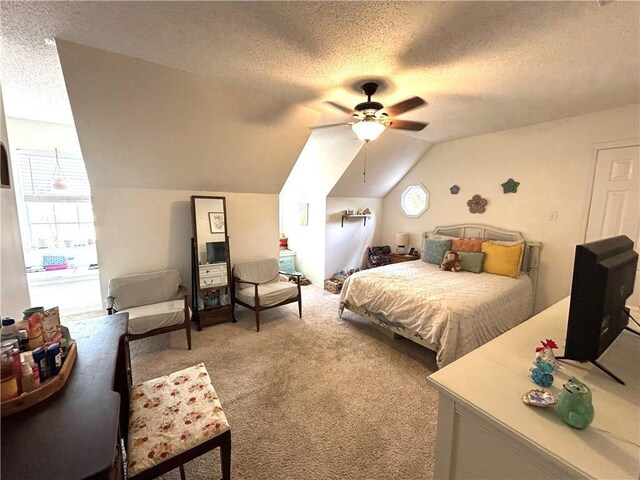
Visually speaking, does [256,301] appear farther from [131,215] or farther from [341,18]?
[341,18]

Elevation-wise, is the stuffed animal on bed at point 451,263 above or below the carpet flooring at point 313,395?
above

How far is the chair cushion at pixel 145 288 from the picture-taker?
282 cm

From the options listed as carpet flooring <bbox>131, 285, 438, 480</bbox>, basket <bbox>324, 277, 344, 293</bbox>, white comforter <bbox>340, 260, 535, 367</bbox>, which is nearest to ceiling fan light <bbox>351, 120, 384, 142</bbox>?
white comforter <bbox>340, 260, 535, 367</bbox>

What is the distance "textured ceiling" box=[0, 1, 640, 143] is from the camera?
1.44 metres

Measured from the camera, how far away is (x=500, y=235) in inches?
148

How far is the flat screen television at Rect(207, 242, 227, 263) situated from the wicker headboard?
10.5 ft

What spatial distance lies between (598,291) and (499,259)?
9.23ft

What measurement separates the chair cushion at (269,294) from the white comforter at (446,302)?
69 centimetres

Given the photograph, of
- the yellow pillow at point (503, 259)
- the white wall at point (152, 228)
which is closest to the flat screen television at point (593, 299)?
the yellow pillow at point (503, 259)

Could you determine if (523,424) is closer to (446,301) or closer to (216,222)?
(446,301)

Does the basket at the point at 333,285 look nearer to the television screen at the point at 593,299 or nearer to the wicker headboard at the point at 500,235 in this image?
the wicker headboard at the point at 500,235

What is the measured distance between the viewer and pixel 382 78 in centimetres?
220

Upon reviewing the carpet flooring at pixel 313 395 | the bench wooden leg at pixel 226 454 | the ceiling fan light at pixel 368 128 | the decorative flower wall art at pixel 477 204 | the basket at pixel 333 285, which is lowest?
the carpet flooring at pixel 313 395

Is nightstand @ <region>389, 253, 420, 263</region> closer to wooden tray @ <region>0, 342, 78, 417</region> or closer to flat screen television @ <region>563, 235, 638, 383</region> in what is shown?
flat screen television @ <region>563, 235, 638, 383</region>
